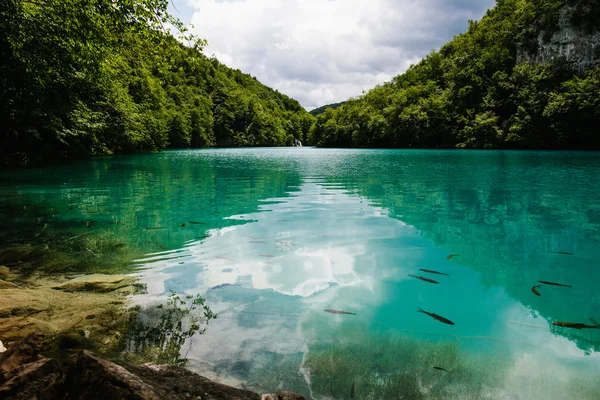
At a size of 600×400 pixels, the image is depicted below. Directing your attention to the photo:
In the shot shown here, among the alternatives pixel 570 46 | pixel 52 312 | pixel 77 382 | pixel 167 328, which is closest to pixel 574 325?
pixel 167 328

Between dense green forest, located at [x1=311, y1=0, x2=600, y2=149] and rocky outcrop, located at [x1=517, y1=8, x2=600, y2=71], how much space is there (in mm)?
616

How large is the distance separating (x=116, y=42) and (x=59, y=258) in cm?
1207

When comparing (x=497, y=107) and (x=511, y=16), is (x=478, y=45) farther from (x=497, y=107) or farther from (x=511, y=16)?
(x=497, y=107)

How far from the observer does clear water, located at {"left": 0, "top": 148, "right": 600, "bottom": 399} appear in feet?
10.4

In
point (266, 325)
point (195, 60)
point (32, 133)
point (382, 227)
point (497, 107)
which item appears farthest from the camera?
point (497, 107)

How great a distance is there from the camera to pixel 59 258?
606cm

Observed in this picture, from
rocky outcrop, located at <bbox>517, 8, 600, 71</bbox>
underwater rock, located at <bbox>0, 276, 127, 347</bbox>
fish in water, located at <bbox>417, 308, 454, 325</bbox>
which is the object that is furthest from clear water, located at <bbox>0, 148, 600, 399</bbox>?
Answer: rocky outcrop, located at <bbox>517, 8, 600, 71</bbox>

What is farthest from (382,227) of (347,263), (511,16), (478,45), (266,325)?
(511,16)

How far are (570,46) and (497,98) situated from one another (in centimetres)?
1430

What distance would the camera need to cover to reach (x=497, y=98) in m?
70.7

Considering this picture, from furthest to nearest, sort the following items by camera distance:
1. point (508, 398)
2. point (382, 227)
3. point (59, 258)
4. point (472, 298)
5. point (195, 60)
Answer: point (195, 60), point (382, 227), point (59, 258), point (472, 298), point (508, 398)

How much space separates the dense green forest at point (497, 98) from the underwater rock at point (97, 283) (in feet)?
226

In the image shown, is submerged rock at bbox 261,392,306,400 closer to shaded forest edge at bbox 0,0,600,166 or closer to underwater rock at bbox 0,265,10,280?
underwater rock at bbox 0,265,10,280

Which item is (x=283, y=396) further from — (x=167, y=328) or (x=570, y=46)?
(x=570, y=46)
